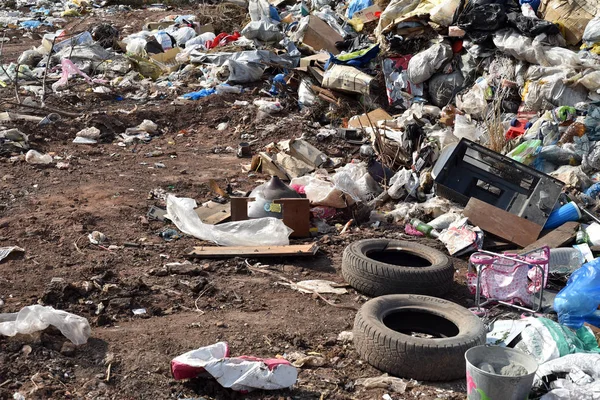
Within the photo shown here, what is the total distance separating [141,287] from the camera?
178 inches

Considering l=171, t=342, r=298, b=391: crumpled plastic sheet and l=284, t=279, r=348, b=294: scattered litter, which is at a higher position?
l=171, t=342, r=298, b=391: crumpled plastic sheet

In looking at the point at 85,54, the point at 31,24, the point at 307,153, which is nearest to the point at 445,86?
the point at 307,153

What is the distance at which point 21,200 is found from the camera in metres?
6.33

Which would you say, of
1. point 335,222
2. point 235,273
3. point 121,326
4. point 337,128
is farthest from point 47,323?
point 337,128

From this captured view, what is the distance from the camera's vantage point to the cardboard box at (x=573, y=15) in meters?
7.50

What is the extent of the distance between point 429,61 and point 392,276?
14.7ft

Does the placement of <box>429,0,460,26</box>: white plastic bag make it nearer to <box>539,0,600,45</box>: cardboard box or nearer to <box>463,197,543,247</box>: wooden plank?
<box>539,0,600,45</box>: cardboard box

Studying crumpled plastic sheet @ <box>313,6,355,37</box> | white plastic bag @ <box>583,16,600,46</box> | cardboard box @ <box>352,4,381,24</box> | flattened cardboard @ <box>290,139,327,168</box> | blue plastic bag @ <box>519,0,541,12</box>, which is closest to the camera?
white plastic bag @ <box>583,16,600,46</box>

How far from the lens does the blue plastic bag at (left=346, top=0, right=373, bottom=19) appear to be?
1062cm

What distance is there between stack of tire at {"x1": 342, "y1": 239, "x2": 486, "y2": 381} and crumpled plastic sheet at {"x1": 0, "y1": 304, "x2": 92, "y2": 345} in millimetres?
1529

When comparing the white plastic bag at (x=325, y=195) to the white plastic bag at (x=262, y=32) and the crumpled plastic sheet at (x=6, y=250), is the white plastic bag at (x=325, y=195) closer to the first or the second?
the crumpled plastic sheet at (x=6, y=250)

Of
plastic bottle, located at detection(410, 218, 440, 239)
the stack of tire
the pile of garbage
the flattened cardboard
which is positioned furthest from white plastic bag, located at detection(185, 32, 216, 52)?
the stack of tire

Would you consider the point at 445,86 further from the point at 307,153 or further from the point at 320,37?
the point at 320,37

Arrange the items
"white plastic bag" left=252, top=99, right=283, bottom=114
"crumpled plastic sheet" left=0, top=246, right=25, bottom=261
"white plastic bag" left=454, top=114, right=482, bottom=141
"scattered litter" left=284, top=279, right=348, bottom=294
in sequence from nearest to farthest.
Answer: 1. "scattered litter" left=284, top=279, right=348, bottom=294
2. "crumpled plastic sheet" left=0, top=246, right=25, bottom=261
3. "white plastic bag" left=454, top=114, right=482, bottom=141
4. "white plastic bag" left=252, top=99, right=283, bottom=114
